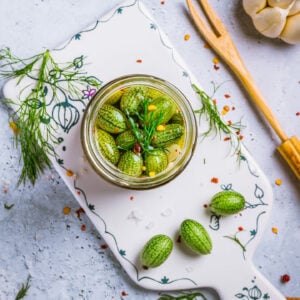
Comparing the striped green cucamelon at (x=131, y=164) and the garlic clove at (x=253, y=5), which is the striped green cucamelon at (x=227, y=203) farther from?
the garlic clove at (x=253, y=5)

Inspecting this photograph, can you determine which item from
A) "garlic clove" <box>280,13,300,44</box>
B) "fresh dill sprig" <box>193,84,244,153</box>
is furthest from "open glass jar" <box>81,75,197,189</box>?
"garlic clove" <box>280,13,300,44</box>

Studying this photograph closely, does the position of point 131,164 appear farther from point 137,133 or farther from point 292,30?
point 292,30

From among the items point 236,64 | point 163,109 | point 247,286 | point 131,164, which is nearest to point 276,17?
point 236,64

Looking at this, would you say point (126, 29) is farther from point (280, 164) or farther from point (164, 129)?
point (280, 164)

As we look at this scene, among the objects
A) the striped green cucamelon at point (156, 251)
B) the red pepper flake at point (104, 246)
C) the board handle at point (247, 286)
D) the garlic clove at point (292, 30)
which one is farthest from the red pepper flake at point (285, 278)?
the garlic clove at point (292, 30)

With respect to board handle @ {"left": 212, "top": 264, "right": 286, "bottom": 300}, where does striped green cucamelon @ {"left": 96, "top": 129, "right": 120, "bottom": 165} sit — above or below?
above

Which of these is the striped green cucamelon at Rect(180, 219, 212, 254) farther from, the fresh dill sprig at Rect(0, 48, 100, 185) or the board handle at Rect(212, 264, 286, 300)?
the fresh dill sprig at Rect(0, 48, 100, 185)

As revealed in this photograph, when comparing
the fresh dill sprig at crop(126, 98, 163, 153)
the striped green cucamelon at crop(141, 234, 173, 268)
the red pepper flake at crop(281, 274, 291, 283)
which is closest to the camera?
the fresh dill sprig at crop(126, 98, 163, 153)
